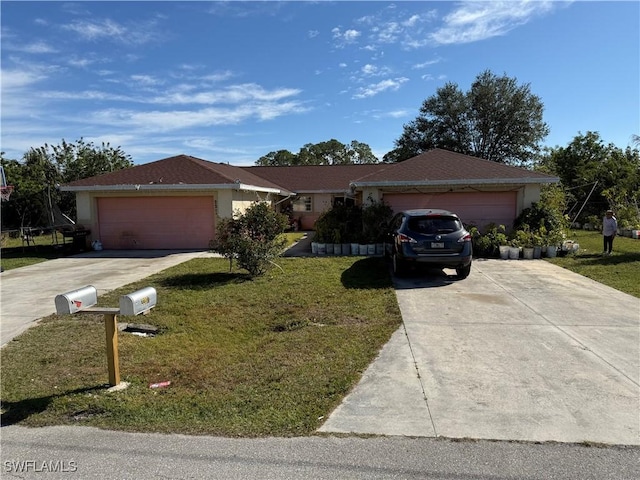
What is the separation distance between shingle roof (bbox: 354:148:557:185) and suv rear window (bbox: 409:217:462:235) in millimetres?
5600

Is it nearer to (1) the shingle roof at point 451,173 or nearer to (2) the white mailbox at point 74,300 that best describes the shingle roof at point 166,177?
(1) the shingle roof at point 451,173

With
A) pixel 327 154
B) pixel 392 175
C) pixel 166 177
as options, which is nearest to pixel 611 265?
pixel 392 175

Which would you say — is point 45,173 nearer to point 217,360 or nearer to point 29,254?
point 29,254

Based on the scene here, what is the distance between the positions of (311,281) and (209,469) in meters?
6.92

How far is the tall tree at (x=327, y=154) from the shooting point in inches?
2709

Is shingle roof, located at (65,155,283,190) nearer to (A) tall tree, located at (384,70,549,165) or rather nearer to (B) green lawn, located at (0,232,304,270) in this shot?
(B) green lawn, located at (0,232,304,270)

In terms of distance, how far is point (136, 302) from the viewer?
4227mm

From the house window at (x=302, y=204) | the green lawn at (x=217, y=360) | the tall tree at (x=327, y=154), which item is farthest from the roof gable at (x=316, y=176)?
the tall tree at (x=327, y=154)

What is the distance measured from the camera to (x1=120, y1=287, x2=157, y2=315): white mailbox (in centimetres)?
413

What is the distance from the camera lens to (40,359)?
524 cm

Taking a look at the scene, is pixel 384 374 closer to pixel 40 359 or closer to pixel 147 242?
pixel 40 359

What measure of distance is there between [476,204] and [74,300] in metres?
14.4

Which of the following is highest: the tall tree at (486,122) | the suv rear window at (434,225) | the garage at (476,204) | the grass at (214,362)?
the tall tree at (486,122)

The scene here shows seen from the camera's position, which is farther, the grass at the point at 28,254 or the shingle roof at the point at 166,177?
the shingle roof at the point at 166,177
